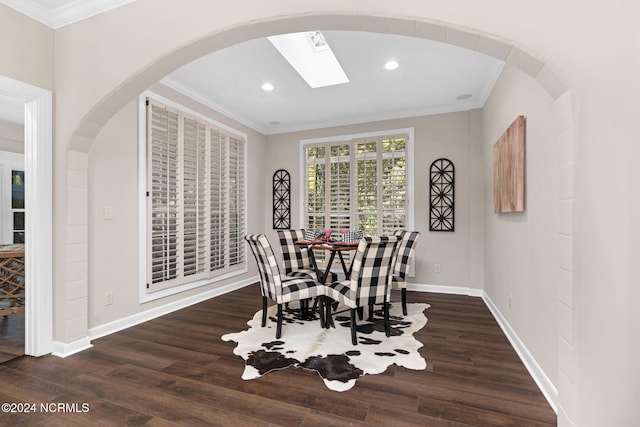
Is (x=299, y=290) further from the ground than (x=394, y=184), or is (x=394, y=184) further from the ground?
(x=394, y=184)

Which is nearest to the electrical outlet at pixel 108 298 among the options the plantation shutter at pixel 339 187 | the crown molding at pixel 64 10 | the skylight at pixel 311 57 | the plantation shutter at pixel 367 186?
the crown molding at pixel 64 10

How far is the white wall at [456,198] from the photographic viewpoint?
442cm

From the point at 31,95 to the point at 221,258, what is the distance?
2.84 metres

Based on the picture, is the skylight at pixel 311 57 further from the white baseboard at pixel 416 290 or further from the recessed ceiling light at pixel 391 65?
the white baseboard at pixel 416 290

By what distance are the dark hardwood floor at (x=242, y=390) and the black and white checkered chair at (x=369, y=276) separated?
0.58 m

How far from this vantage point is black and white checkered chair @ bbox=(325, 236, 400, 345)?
8.50 feet

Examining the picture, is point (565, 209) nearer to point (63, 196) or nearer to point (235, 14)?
point (235, 14)

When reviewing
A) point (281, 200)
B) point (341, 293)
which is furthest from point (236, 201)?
point (341, 293)

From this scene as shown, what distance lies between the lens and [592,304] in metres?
1.22

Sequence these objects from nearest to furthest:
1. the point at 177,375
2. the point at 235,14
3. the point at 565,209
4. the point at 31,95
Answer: the point at 565,209 < the point at 235,14 < the point at 177,375 < the point at 31,95

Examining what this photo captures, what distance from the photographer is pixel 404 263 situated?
352 cm

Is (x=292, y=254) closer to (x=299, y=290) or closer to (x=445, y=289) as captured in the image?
(x=299, y=290)

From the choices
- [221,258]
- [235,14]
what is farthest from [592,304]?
[221,258]

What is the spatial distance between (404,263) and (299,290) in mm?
1347
